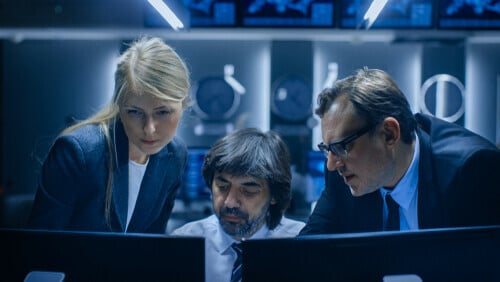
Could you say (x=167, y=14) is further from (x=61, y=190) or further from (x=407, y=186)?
(x=407, y=186)

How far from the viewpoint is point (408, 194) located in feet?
4.68

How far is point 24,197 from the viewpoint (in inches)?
72.3

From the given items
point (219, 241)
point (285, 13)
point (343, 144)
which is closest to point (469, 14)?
point (285, 13)

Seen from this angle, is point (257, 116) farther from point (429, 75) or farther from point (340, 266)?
point (340, 266)

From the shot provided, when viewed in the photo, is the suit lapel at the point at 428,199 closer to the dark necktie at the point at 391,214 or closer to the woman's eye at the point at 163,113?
the dark necktie at the point at 391,214

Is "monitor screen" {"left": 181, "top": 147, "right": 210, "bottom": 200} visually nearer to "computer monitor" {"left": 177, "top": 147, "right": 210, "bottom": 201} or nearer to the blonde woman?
"computer monitor" {"left": 177, "top": 147, "right": 210, "bottom": 201}

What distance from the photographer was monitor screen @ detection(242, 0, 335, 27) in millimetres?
2971

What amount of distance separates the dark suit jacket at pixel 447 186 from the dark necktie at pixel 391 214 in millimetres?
25

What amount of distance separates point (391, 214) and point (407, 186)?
0.29ft

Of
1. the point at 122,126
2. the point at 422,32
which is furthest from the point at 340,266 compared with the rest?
the point at 422,32

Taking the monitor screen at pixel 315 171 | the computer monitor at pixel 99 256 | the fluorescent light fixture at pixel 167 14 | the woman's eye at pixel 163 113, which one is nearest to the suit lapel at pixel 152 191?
the woman's eye at pixel 163 113

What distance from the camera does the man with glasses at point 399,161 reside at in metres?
1.34

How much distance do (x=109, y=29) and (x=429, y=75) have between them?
44.6 inches

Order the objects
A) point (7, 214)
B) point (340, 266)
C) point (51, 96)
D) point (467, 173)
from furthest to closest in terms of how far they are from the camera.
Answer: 1. point (51, 96)
2. point (7, 214)
3. point (467, 173)
4. point (340, 266)
